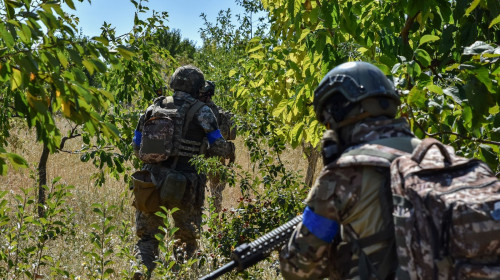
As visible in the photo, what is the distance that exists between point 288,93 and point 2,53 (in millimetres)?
3659

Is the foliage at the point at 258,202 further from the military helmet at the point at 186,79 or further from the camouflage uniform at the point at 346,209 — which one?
the camouflage uniform at the point at 346,209

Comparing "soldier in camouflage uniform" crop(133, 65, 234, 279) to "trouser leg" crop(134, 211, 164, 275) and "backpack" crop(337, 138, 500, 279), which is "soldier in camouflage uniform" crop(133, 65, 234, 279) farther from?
"backpack" crop(337, 138, 500, 279)

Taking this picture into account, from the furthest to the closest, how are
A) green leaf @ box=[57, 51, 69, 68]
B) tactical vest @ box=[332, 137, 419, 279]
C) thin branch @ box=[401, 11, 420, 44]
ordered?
thin branch @ box=[401, 11, 420, 44]
green leaf @ box=[57, 51, 69, 68]
tactical vest @ box=[332, 137, 419, 279]

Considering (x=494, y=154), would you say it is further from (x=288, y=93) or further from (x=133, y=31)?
(x=133, y=31)

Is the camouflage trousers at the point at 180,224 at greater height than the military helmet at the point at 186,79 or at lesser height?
lesser

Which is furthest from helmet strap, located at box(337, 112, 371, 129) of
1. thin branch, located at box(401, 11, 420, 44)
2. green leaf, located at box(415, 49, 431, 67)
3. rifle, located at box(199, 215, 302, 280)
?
thin branch, located at box(401, 11, 420, 44)

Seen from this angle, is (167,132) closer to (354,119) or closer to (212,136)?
(212,136)

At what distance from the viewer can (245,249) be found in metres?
3.03

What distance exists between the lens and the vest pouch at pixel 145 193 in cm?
596

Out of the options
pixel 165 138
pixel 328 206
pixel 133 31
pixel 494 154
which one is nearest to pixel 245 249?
pixel 328 206

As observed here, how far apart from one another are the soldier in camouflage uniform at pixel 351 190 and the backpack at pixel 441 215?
2cm

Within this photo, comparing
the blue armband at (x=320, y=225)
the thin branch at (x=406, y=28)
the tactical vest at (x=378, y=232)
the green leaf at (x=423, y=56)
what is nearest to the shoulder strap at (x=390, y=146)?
the tactical vest at (x=378, y=232)

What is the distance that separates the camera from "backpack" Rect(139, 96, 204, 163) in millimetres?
5840

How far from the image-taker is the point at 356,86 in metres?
2.68
